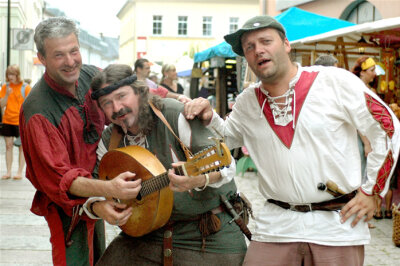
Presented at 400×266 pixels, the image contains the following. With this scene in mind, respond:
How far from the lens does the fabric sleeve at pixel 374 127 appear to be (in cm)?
266

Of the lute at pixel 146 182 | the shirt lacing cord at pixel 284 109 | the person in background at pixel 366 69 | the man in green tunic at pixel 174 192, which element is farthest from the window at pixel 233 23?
the shirt lacing cord at pixel 284 109

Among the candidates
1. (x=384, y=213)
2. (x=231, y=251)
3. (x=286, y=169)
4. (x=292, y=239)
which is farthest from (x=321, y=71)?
(x=384, y=213)

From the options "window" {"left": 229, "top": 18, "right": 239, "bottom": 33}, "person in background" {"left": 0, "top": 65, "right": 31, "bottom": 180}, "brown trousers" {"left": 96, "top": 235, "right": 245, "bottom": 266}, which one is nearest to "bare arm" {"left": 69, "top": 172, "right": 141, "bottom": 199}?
"brown trousers" {"left": 96, "top": 235, "right": 245, "bottom": 266}

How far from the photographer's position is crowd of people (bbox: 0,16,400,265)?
2729 millimetres

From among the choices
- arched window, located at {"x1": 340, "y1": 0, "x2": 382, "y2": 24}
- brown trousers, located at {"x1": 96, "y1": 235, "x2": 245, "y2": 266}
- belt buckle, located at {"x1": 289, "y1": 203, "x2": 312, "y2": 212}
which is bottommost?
brown trousers, located at {"x1": 96, "y1": 235, "x2": 245, "y2": 266}

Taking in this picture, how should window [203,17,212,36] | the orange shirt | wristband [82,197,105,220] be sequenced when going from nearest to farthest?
wristband [82,197,105,220], the orange shirt, window [203,17,212,36]

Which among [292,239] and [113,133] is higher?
[113,133]

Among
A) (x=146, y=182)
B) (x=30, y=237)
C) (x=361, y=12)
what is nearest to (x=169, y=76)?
(x=30, y=237)

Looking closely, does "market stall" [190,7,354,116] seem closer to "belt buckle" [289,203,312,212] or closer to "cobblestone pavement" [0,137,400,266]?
"cobblestone pavement" [0,137,400,266]

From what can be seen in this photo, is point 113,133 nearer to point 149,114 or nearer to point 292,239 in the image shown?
point 149,114

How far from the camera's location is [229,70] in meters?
14.7

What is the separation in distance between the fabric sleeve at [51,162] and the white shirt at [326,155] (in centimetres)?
111

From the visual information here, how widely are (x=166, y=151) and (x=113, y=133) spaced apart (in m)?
0.40

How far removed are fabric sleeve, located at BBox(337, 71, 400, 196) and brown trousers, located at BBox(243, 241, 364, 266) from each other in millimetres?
324
